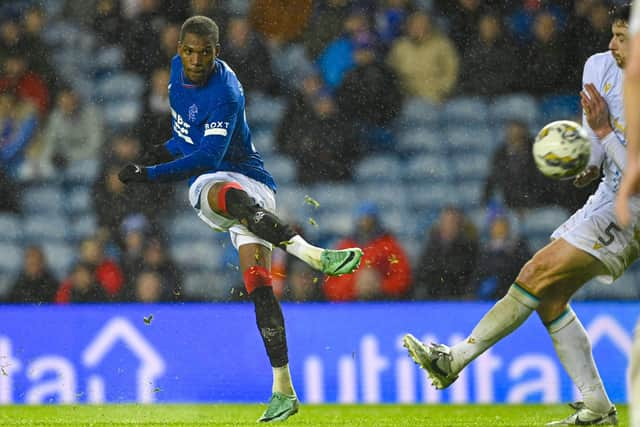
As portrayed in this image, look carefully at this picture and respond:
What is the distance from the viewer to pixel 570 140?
5949 mm

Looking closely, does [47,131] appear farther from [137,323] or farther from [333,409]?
[333,409]

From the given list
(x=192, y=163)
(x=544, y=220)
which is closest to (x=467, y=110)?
(x=544, y=220)

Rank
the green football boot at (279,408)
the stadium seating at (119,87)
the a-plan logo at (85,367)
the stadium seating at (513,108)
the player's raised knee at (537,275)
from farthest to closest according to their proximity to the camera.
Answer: the stadium seating at (119,87) → the stadium seating at (513,108) → the a-plan logo at (85,367) → the green football boot at (279,408) → the player's raised knee at (537,275)

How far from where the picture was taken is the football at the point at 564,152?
5930mm

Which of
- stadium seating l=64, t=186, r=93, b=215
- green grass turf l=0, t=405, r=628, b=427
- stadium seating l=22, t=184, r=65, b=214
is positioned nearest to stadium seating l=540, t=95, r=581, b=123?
green grass turf l=0, t=405, r=628, b=427

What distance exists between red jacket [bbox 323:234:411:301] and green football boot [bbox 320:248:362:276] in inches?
150

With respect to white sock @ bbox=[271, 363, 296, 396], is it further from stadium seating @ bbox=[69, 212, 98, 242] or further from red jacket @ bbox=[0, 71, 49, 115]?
red jacket @ bbox=[0, 71, 49, 115]

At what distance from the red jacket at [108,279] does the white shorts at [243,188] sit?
3293 millimetres

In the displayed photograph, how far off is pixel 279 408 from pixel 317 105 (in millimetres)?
4837

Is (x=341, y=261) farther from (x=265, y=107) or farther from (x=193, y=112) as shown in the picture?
(x=265, y=107)

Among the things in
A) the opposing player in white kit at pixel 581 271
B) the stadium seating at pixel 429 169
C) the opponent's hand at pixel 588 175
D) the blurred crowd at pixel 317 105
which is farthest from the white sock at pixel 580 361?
the stadium seating at pixel 429 169

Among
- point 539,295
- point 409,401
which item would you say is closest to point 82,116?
point 409,401

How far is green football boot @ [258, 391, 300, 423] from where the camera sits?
693 cm

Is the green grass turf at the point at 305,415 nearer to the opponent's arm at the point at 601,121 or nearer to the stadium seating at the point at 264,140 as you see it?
the opponent's arm at the point at 601,121
